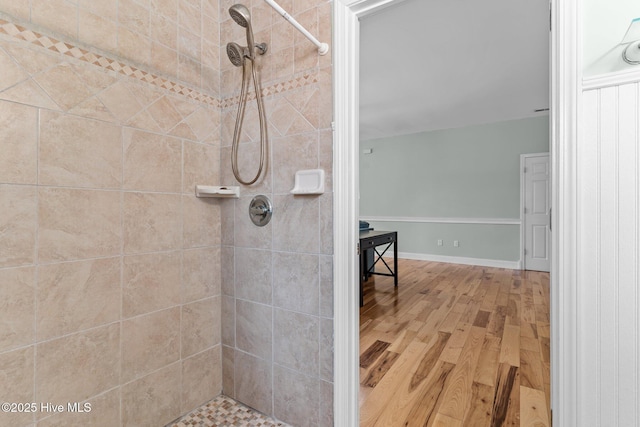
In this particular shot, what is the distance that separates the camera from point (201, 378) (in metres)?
1.63

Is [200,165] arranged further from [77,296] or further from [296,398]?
[296,398]

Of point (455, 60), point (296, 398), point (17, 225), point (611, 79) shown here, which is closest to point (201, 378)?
point (296, 398)

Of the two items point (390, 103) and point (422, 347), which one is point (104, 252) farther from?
point (390, 103)

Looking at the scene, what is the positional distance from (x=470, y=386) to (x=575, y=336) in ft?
3.67

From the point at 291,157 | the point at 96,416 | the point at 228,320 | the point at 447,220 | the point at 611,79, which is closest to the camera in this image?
the point at 611,79

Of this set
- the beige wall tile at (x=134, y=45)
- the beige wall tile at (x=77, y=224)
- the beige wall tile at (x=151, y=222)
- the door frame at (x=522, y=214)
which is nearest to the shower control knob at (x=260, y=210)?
the beige wall tile at (x=151, y=222)

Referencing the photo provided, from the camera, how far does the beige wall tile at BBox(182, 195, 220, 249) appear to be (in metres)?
1.57

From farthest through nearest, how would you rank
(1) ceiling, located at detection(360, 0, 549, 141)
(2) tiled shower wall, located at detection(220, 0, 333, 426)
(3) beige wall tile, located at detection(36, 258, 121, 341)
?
1. (1) ceiling, located at detection(360, 0, 549, 141)
2. (2) tiled shower wall, located at detection(220, 0, 333, 426)
3. (3) beige wall tile, located at detection(36, 258, 121, 341)

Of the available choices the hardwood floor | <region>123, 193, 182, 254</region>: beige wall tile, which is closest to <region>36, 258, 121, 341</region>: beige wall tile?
<region>123, 193, 182, 254</region>: beige wall tile

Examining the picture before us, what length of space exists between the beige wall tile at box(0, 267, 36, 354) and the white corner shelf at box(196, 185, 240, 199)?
0.73 metres

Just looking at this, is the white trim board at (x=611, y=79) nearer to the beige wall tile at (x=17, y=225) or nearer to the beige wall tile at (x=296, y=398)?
the beige wall tile at (x=296, y=398)

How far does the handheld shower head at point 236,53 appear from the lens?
1.45 m

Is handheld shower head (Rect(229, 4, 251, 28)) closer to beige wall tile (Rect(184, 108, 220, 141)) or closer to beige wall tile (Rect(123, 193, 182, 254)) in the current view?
beige wall tile (Rect(184, 108, 220, 141))

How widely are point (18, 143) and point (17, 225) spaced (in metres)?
0.29
